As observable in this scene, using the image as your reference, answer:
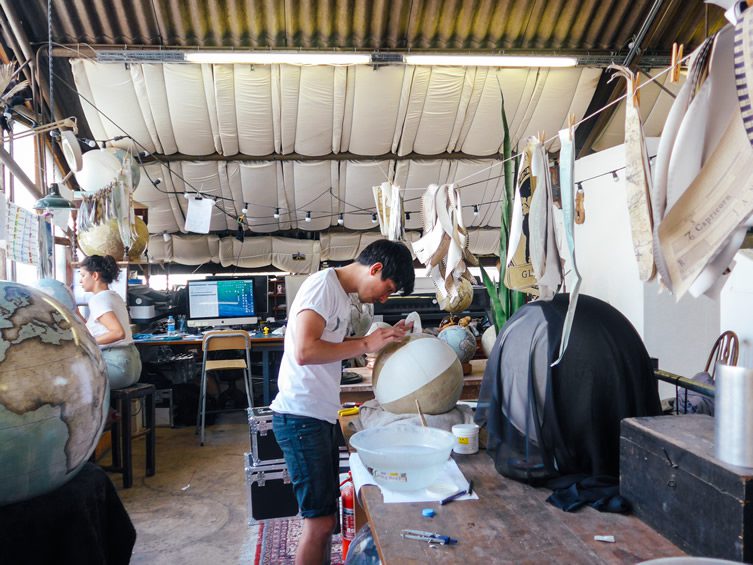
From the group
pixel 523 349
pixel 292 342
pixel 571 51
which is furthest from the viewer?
pixel 571 51

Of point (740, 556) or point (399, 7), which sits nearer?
point (740, 556)

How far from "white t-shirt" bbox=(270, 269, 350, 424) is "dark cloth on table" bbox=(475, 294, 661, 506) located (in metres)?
0.80

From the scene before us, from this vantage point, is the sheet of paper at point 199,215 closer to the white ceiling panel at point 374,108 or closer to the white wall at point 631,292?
the white ceiling panel at point 374,108

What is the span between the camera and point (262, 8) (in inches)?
243

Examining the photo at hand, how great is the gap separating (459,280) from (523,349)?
5.81 feet

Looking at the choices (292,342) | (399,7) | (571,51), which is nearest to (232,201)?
(399,7)

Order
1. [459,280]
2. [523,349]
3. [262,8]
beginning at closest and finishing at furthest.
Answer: [523,349] < [459,280] < [262,8]

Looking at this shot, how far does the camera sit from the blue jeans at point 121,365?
407 cm

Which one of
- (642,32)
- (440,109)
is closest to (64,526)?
(440,109)

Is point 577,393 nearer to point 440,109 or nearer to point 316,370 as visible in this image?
point 316,370

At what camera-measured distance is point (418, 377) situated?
205cm

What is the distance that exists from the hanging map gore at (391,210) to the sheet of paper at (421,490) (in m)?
2.39

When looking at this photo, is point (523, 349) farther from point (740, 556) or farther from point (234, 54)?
point (234, 54)

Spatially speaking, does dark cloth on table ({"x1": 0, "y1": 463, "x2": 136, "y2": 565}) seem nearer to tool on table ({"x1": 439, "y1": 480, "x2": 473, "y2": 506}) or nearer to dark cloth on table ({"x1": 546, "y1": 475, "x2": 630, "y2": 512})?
tool on table ({"x1": 439, "y1": 480, "x2": 473, "y2": 506})
